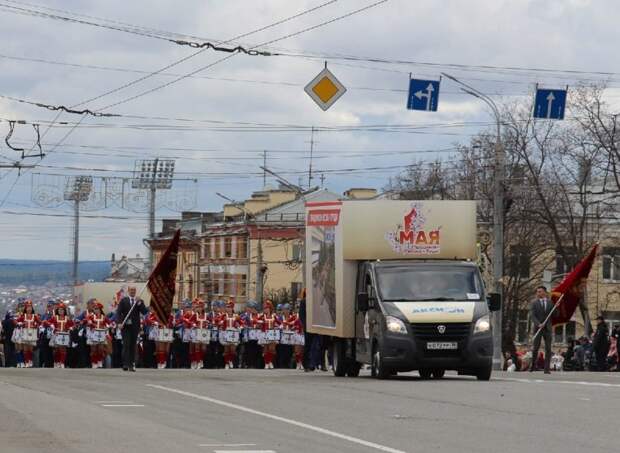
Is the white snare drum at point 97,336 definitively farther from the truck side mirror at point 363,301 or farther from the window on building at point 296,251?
the window on building at point 296,251

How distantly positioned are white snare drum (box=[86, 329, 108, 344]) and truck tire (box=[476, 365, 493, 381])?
48.2 ft

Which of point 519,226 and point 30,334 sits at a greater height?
point 519,226

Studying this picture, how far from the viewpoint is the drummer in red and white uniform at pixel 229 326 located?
41312 mm

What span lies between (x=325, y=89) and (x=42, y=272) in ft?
412

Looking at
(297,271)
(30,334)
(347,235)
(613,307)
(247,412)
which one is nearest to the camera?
(247,412)

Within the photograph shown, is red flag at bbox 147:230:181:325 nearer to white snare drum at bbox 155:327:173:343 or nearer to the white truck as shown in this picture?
the white truck

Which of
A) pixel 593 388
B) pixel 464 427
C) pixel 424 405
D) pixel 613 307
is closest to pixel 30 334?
pixel 593 388

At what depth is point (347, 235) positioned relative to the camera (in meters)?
27.5

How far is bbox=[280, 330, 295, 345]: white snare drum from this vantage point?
134 feet

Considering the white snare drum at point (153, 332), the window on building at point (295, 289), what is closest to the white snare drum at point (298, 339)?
the white snare drum at point (153, 332)

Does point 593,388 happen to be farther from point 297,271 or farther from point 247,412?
point 297,271

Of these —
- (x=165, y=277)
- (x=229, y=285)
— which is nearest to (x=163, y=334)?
(x=165, y=277)

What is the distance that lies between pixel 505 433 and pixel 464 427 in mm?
801

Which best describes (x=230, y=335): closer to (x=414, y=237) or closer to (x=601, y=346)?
(x=601, y=346)
